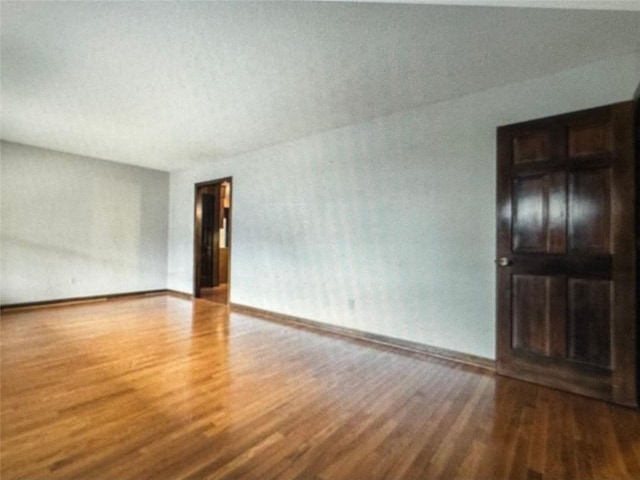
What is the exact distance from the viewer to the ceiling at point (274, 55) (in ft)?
6.53

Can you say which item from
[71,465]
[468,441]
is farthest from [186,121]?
[468,441]

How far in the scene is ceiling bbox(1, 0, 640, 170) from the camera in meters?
1.99

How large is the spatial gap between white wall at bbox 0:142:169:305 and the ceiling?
154 cm

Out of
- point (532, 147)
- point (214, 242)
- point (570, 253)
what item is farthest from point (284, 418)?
point (214, 242)

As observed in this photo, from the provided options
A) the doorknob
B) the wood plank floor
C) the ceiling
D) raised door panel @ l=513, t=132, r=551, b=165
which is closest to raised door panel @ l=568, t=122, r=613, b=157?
raised door panel @ l=513, t=132, r=551, b=165

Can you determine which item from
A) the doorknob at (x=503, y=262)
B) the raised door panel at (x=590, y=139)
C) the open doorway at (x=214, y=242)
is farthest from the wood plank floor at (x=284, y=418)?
the open doorway at (x=214, y=242)

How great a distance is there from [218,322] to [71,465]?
2727mm

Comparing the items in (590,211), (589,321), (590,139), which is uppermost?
(590,139)

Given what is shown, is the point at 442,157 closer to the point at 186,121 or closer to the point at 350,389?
the point at 350,389

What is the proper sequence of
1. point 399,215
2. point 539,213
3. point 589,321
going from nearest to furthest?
1. point 589,321
2. point 539,213
3. point 399,215

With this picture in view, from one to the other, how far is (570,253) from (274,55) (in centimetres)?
275

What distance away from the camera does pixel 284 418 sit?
1945 mm

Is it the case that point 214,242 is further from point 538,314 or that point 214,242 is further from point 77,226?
point 538,314

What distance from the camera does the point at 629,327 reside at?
7.08 ft
